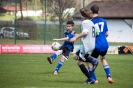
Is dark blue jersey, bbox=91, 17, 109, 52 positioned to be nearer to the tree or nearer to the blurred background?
the blurred background

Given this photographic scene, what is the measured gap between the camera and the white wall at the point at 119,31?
43944 millimetres

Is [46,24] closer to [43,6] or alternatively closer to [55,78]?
[43,6]

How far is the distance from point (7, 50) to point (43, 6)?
538cm

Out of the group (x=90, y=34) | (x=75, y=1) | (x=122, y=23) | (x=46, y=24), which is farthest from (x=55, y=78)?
(x=122, y=23)

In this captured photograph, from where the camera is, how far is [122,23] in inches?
1860

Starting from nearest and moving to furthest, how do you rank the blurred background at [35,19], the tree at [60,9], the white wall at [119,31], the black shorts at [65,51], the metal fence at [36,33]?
the black shorts at [65,51]
the metal fence at [36,33]
the blurred background at [35,19]
the tree at [60,9]
the white wall at [119,31]

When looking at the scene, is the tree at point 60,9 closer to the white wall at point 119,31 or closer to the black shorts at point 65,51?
the white wall at point 119,31

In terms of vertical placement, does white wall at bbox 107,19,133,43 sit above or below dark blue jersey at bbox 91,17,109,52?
below

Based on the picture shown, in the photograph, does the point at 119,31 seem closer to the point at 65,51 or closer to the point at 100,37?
the point at 65,51

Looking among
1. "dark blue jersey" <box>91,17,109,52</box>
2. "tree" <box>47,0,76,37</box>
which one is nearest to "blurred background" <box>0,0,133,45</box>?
"tree" <box>47,0,76,37</box>

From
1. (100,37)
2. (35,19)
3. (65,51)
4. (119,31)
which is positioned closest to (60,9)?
(35,19)

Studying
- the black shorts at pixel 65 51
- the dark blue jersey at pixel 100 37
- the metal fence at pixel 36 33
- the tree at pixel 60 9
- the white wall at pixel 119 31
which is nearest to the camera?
the dark blue jersey at pixel 100 37

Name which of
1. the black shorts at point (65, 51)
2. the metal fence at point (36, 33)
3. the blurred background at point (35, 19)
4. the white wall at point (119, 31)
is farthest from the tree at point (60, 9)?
the black shorts at point (65, 51)

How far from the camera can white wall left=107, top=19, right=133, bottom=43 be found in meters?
43.9
